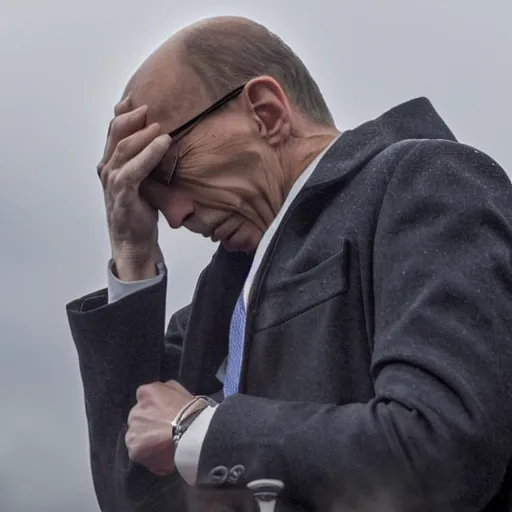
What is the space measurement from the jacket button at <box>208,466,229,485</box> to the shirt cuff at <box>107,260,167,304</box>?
2.73 feet

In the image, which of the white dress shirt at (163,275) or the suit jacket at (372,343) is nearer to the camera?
the suit jacket at (372,343)

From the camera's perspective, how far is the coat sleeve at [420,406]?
1969 millimetres

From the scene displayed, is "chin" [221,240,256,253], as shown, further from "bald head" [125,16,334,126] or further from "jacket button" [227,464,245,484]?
"jacket button" [227,464,245,484]

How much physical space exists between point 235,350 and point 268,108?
596 millimetres

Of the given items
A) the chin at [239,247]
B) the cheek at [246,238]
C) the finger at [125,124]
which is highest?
the finger at [125,124]

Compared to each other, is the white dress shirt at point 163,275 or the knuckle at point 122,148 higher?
the knuckle at point 122,148

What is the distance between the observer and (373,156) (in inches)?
100

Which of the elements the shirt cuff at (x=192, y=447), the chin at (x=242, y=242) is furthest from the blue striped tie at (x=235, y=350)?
the shirt cuff at (x=192, y=447)

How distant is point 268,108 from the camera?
2.81m

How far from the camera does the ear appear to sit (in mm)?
2787

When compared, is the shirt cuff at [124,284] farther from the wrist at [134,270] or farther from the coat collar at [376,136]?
the coat collar at [376,136]

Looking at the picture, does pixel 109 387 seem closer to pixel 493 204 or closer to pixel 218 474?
pixel 218 474

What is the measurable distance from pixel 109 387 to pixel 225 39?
904 millimetres

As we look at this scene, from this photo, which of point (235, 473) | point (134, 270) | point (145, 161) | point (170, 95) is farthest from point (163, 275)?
point (235, 473)
